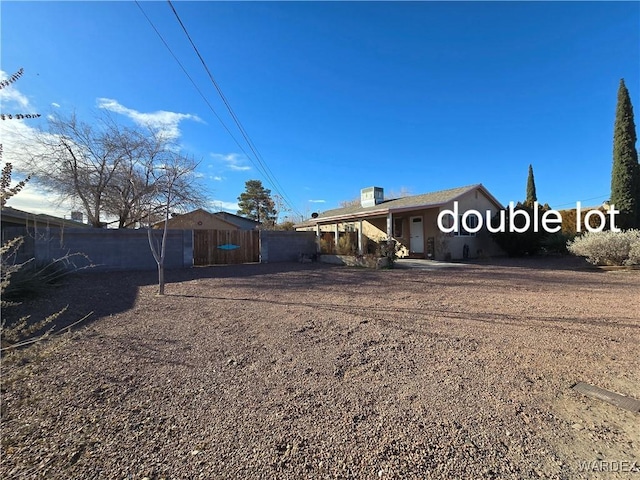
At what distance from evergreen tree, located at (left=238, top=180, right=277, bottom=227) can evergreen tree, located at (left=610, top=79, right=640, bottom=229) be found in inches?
1170

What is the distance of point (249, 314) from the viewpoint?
16.9 ft

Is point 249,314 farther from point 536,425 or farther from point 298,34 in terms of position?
point 298,34

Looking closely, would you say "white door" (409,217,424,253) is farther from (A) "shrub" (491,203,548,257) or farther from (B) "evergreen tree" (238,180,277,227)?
(B) "evergreen tree" (238,180,277,227)

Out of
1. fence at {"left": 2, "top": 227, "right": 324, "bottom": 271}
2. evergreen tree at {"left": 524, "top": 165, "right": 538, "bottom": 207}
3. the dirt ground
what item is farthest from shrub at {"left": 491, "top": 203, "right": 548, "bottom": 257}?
the dirt ground

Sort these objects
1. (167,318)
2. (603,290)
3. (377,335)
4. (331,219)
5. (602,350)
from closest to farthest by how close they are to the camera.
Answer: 1. (602,350)
2. (377,335)
3. (167,318)
4. (603,290)
5. (331,219)

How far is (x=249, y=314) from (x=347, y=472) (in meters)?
3.76

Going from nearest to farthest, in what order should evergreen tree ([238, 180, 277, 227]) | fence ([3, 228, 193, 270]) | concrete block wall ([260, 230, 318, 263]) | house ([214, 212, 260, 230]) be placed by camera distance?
fence ([3, 228, 193, 270])
concrete block wall ([260, 230, 318, 263])
house ([214, 212, 260, 230])
evergreen tree ([238, 180, 277, 227])

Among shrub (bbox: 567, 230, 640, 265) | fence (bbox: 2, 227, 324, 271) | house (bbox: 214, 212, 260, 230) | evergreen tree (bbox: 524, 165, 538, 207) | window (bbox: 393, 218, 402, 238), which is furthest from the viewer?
house (bbox: 214, 212, 260, 230)

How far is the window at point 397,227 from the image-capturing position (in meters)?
16.7

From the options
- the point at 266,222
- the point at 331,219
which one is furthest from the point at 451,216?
the point at 266,222

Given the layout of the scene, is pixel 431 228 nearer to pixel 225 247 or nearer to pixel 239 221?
pixel 225 247

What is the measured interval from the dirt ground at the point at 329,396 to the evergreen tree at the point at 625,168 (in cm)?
1253

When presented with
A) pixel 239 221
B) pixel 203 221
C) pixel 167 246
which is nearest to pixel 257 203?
pixel 239 221

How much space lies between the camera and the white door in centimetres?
1548
